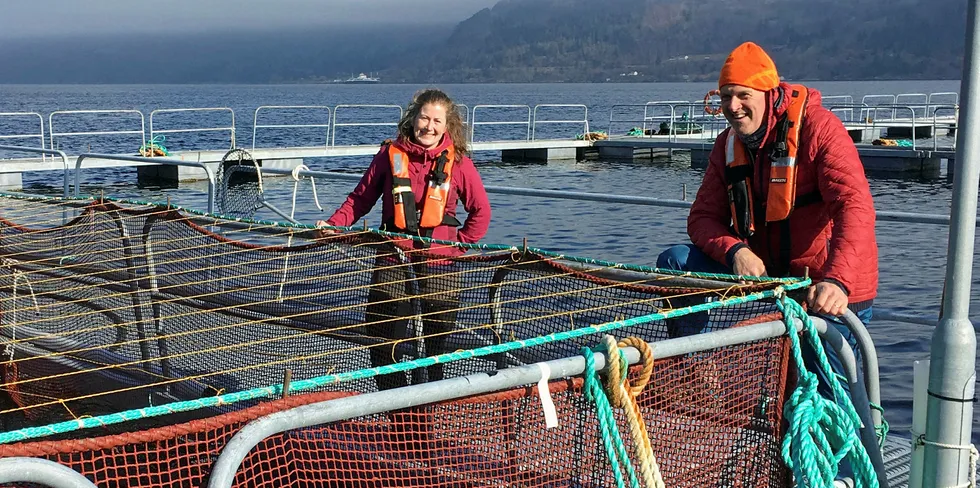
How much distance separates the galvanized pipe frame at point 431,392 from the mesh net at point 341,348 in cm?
6

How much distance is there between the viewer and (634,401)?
2.56m

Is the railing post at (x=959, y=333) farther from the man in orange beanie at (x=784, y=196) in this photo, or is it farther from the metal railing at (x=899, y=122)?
the metal railing at (x=899, y=122)

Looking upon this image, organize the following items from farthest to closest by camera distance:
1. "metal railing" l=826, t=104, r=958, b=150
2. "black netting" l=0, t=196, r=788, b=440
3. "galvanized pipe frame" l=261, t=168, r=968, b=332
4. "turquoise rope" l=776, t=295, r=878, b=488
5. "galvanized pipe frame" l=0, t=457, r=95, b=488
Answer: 1. "metal railing" l=826, t=104, r=958, b=150
2. "galvanized pipe frame" l=261, t=168, r=968, b=332
3. "black netting" l=0, t=196, r=788, b=440
4. "turquoise rope" l=776, t=295, r=878, b=488
5. "galvanized pipe frame" l=0, t=457, r=95, b=488

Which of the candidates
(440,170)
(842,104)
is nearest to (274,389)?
(440,170)

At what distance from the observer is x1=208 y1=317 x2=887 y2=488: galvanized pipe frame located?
6.54ft

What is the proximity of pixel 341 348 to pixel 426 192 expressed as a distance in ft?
3.15

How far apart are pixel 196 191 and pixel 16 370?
64.5 ft

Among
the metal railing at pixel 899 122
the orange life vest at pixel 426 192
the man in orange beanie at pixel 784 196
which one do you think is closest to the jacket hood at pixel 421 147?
the orange life vest at pixel 426 192

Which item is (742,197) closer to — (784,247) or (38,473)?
(784,247)

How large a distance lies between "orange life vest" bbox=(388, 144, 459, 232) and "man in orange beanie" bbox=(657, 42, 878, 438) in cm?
143

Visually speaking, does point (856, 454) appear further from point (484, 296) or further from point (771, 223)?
point (484, 296)

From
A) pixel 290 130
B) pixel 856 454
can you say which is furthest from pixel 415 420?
pixel 290 130

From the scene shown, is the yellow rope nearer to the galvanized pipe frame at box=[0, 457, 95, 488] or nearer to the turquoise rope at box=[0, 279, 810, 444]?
the turquoise rope at box=[0, 279, 810, 444]

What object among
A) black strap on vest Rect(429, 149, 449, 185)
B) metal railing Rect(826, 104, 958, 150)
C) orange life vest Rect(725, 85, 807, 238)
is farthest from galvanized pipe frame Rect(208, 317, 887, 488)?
metal railing Rect(826, 104, 958, 150)
